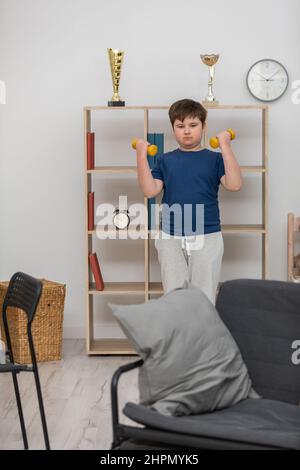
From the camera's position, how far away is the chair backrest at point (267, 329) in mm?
2766

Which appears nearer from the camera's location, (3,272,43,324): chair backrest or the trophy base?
(3,272,43,324): chair backrest

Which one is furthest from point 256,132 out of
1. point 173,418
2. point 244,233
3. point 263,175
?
point 173,418

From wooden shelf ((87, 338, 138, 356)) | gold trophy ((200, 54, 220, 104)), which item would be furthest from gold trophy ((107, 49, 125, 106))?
wooden shelf ((87, 338, 138, 356))

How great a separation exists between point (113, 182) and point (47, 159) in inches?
17.6

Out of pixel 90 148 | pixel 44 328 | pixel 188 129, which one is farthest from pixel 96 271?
pixel 188 129

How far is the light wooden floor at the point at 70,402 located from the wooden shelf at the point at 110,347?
0.03 meters

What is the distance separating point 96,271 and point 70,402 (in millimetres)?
1122

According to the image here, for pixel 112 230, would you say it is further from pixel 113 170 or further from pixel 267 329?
pixel 267 329

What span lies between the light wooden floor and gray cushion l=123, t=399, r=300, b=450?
0.95m

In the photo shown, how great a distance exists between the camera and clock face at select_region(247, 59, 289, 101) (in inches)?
207

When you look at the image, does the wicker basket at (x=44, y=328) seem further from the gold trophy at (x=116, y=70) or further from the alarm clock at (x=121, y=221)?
the gold trophy at (x=116, y=70)

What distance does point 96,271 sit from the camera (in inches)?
196

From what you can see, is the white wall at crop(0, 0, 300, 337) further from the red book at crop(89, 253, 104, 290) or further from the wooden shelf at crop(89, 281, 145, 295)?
the red book at crop(89, 253, 104, 290)

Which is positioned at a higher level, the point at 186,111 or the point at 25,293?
the point at 186,111
